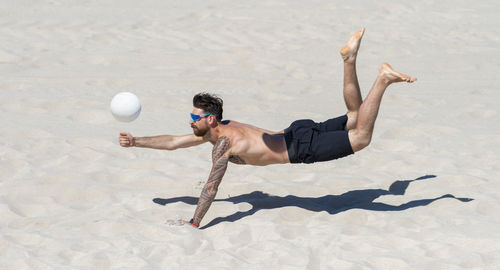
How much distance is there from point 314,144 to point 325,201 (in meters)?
0.71

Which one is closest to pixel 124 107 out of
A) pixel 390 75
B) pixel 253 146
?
pixel 253 146

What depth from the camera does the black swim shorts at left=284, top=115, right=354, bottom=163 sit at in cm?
638

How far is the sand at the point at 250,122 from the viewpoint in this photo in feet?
18.6

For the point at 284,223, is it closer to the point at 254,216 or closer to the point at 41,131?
the point at 254,216

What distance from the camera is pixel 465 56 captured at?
12.5 meters

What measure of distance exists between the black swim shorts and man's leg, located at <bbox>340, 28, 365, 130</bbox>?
0.33 m

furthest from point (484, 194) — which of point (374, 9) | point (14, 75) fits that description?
point (374, 9)

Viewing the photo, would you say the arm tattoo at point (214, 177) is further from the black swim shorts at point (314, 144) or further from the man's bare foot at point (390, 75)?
the man's bare foot at point (390, 75)

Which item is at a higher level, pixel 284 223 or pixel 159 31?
pixel 159 31

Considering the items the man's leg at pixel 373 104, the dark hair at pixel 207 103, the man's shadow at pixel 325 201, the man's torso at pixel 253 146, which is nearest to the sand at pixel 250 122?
the man's shadow at pixel 325 201

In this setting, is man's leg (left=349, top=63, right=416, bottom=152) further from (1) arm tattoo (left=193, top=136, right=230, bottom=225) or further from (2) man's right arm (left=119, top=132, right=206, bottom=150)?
(2) man's right arm (left=119, top=132, right=206, bottom=150)

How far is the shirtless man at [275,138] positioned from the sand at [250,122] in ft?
1.55

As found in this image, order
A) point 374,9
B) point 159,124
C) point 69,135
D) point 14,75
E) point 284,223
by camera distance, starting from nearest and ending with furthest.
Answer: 1. point 284,223
2. point 69,135
3. point 159,124
4. point 14,75
5. point 374,9

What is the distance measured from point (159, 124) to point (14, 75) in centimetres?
294
